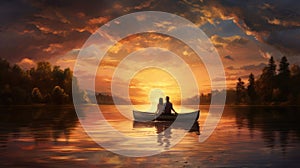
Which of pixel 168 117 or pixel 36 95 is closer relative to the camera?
pixel 168 117

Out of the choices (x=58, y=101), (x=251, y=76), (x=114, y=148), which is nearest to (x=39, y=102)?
(x=58, y=101)

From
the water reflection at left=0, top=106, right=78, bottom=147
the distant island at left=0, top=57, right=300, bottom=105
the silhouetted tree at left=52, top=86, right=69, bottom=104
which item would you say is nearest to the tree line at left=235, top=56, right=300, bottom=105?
the distant island at left=0, top=57, right=300, bottom=105

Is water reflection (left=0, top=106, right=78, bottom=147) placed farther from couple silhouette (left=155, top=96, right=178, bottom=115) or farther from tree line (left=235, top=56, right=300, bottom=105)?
tree line (left=235, top=56, right=300, bottom=105)

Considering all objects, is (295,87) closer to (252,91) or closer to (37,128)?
(252,91)

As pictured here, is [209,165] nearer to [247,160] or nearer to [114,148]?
[247,160]

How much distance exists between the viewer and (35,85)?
575 feet

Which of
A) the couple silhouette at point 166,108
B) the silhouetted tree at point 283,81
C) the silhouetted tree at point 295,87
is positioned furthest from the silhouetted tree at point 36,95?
the couple silhouette at point 166,108

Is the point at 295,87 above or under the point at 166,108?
above

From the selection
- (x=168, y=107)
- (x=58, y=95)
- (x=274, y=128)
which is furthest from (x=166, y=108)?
(x=58, y=95)

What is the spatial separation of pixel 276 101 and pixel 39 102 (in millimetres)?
92782

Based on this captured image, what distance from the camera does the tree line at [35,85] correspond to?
515ft

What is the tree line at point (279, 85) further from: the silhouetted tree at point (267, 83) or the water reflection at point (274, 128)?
the water reflection at point (274, 128)

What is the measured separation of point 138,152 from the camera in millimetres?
21484

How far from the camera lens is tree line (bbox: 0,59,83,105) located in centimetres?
15693
